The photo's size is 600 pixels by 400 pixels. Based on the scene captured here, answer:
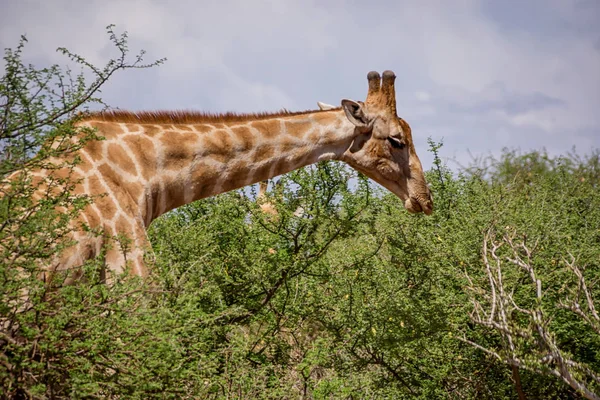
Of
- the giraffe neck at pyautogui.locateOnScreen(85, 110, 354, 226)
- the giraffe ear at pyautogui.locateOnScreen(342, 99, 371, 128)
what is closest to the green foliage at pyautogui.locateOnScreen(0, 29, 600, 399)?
the giraffe neck at pyautogui.locateOnScreen(85, 110, 354, 226)

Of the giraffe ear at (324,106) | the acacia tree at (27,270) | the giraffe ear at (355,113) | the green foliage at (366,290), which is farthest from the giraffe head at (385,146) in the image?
the acacia tree at (27,270)

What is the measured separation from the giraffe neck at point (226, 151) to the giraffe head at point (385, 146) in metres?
0.14

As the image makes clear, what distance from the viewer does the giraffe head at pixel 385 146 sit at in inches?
284

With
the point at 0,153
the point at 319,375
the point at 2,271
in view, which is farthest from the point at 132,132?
the point at 319,375

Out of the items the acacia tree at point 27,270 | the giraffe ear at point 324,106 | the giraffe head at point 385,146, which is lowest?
the acacia tree at point 27,270

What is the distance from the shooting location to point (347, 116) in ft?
23.4

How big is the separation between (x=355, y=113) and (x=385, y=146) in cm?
45

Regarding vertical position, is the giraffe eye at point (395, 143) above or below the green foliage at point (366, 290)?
above

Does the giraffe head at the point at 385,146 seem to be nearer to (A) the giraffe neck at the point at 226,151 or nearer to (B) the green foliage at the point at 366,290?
(A) the giraffe neck at the point at 226,151

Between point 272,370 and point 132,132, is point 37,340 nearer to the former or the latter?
point 132,132

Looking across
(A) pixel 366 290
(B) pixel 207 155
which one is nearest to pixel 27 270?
(B) pixel 207 155

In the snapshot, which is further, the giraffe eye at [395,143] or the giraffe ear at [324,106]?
the giraffe ear at [324,106]

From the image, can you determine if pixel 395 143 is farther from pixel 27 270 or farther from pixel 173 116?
pixel 27 270

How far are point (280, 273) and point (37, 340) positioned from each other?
4421mm
